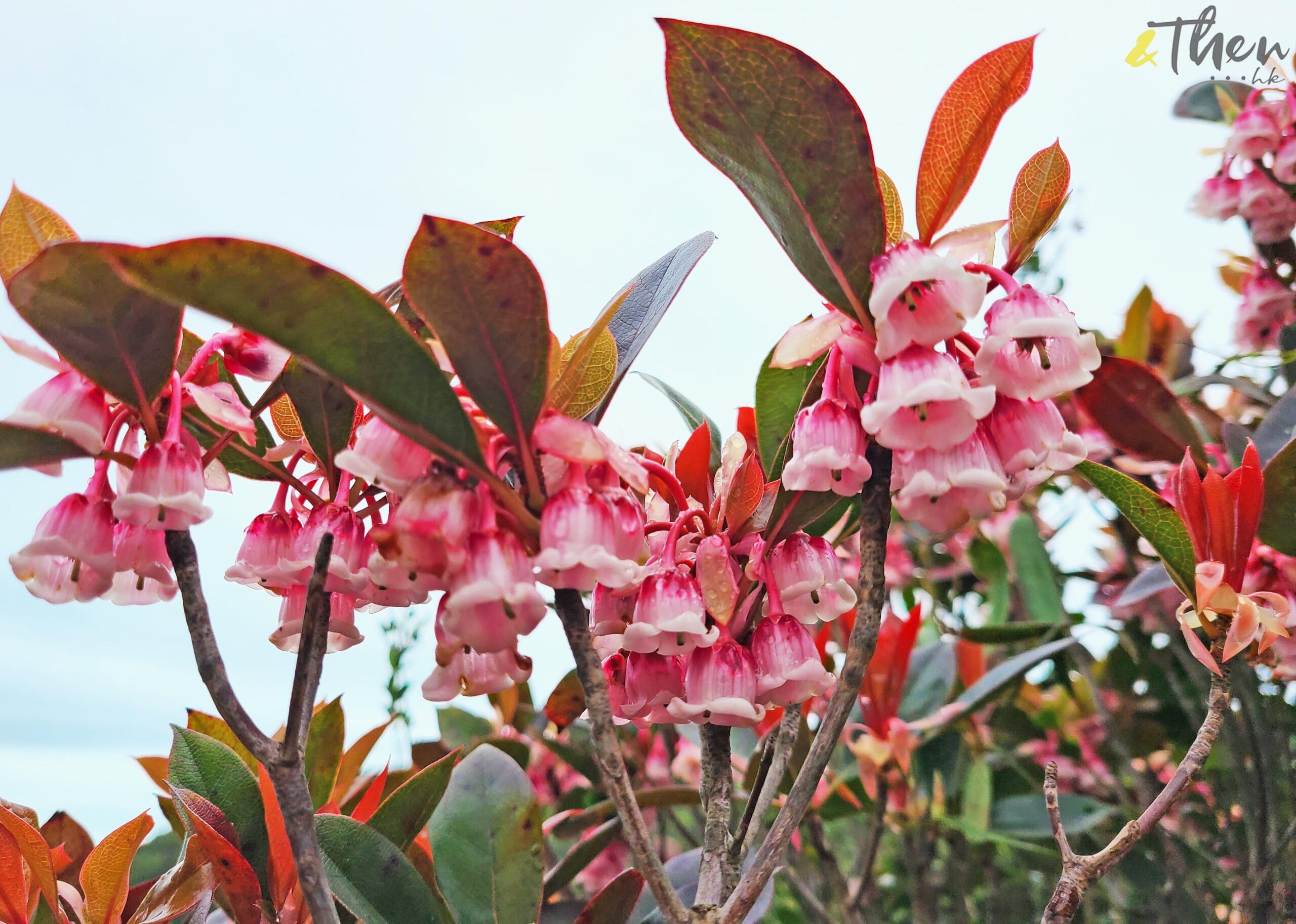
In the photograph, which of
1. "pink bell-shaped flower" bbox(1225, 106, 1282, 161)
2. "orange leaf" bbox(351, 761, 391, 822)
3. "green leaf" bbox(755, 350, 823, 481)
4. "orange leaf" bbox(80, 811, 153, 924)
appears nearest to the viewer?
"orange leaf" bbox(80, 811, 153, 924)

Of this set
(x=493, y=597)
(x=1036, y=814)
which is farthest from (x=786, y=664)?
(x=1036, y=814)

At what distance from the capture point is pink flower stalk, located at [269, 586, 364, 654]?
2.51 ft

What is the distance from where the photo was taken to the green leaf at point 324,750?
3.71 ft

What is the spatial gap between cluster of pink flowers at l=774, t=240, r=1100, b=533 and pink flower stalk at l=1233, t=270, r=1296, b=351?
1.82 meters

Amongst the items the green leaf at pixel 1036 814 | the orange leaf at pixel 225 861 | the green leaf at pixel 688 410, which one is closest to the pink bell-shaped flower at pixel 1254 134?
the green leaf at pixel 1036 814

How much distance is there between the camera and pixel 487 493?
1.91 feet

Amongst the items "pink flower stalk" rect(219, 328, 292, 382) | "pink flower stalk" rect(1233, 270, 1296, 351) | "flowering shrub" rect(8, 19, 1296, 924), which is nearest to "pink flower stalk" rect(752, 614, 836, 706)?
"flowering shrub" rect(8, 19, 1296, 924)

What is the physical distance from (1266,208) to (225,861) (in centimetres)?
239

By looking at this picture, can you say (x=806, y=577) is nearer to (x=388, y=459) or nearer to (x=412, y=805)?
(x=388, y=459)

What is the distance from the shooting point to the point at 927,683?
1769 mm

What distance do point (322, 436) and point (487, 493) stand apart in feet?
0.73

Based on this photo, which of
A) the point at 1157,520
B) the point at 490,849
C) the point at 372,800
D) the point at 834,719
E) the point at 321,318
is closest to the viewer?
the point at 321,318

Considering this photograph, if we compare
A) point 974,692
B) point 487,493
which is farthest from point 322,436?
point 974,692

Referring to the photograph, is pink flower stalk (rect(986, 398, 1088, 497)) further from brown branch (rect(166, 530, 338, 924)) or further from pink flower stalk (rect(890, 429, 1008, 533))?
brown branch (rect(166, 530, 338, 924))
